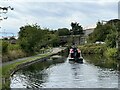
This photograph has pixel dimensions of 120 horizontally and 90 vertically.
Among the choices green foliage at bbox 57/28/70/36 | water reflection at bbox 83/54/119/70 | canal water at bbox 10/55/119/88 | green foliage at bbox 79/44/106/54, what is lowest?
canal water at bbox 10/55/119/88

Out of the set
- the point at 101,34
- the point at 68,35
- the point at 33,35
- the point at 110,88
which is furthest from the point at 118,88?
the point at 68,35

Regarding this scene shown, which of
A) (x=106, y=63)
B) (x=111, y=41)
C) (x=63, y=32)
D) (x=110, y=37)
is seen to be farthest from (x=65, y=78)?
(x=63, y=32)

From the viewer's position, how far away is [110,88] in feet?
68.9

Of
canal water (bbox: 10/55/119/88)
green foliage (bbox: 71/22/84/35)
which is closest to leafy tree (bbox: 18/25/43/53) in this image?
canal water (bbox: 10/55/119/88)

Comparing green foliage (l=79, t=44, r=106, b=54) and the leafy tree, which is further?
green foliage (l=79, t=44, r=106, b=54)

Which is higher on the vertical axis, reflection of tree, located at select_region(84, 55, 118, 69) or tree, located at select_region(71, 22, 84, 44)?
tree, located at select_region(71, 22, 84, 44)

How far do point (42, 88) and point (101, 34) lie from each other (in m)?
81.8

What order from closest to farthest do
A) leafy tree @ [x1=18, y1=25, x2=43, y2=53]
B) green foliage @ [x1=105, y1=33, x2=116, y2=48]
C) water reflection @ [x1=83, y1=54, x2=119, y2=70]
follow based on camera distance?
1. water reflection @ [x1=83, y1=54, x2=119, y2=70]
2. leafy tree @ [x1=18, y1=25, x2=43, y2=53]
3. green foliage @ [x1=105, y1=33, x2=116, y2=48]

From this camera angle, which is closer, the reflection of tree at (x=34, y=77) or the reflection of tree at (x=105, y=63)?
the reflection of tree at (x=34, y=77)

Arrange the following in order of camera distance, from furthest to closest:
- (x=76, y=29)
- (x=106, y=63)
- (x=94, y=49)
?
1. (x=76, y=29)
2. (x=94, y=49)
3. (x=106, y=63)

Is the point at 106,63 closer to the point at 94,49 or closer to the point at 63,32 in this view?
the point at 94,49

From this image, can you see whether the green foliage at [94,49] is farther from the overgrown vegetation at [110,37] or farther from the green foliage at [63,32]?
the green foliage at [63,32]

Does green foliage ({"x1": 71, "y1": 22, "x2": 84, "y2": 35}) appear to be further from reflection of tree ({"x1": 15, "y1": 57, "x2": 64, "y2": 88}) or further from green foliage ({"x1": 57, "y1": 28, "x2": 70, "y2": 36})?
reflection of tree ({"x1": 15, "y1": 57, "x2": 64, "y2": 88})

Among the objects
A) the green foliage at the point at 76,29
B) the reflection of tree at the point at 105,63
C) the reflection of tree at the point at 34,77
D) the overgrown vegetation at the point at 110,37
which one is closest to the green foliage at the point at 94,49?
the overgrown vegetation at the point at 110,37
